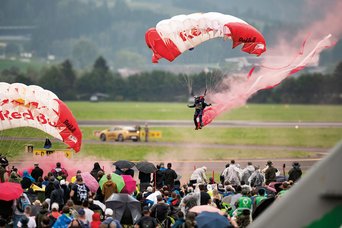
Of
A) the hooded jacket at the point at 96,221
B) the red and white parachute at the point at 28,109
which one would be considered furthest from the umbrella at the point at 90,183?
the hooded jacket at the point at 96,221

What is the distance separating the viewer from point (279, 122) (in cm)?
6378

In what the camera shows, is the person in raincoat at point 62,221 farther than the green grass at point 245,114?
No

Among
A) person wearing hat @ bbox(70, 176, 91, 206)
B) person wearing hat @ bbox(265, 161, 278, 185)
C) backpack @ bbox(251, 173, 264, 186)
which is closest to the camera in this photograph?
person wearing hat @ bbox(70, 176, 91, 206)

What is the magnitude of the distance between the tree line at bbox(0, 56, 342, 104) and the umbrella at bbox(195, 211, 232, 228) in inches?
2859

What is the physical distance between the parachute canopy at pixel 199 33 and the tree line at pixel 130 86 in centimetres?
6145

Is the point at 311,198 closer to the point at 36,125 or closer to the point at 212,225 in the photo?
the point at 212,225

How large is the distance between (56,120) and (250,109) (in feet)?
216

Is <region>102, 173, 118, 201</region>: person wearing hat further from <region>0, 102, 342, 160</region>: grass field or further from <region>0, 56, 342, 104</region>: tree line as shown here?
<region>0, 56, 342, 104</region>: tree line

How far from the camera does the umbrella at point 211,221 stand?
1165 centimetres

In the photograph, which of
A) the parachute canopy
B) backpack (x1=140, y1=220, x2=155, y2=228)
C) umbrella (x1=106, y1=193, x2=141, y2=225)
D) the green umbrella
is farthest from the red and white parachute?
backpack (x1=140, y1=220, x2=155, y2=228)

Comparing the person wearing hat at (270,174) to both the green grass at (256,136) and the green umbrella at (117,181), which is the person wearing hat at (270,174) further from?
the green grass at (256,136)

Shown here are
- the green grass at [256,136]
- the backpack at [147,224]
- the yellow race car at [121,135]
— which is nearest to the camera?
the backpack at [147,224]

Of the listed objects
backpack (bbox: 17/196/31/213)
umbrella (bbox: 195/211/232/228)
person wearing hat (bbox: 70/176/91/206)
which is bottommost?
umbrella (bbox: 195/211/232/228)

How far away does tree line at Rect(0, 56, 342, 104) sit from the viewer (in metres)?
89.0
